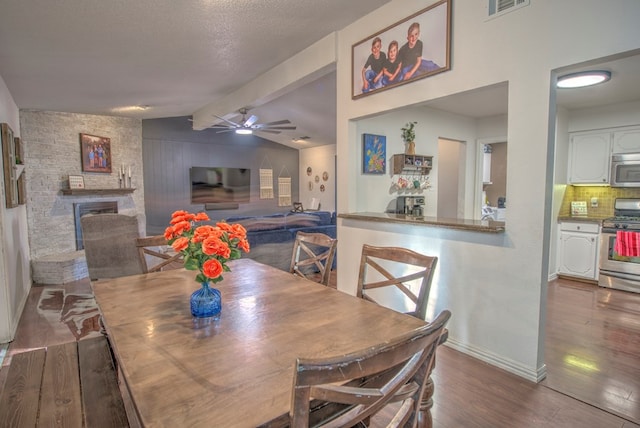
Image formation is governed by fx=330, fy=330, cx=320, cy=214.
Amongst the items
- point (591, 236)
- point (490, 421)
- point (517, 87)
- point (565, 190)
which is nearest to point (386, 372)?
point (490, 421)

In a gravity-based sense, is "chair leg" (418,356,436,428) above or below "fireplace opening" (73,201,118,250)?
below

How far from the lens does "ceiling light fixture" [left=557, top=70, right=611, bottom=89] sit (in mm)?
3041

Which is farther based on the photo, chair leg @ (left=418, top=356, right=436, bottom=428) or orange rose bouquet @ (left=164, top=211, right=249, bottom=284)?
orange rose bouquet @ (left=164, top=211, right=249, bottom=284)

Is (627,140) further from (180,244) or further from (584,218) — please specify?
(180,244)

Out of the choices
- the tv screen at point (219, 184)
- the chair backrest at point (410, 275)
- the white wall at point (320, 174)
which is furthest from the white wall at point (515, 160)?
the tv screen at point (219, 184)

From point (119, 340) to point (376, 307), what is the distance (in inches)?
40.8

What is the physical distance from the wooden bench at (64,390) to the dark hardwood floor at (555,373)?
980mm

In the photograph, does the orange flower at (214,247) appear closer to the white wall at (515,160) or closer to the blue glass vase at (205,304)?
the blue glass vase at (205,304)

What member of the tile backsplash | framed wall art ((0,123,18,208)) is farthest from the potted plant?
framed wall art ((0,123,18,208))

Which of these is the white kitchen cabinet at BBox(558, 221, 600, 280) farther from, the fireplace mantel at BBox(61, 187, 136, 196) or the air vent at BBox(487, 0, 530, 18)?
the fireplace mantel at BBox(61, 187, 136, 196)

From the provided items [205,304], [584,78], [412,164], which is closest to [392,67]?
[412,164]

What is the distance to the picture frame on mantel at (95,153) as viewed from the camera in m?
5.59

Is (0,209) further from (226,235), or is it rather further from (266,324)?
(266,324)

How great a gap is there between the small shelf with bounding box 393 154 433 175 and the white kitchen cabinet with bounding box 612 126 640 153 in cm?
230
